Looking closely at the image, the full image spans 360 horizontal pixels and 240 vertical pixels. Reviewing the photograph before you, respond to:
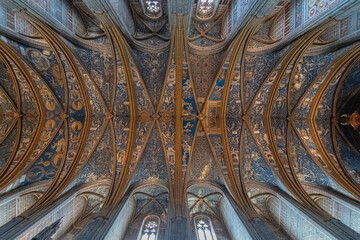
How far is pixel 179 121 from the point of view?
333 inches

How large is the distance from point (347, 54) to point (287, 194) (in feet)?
19.0

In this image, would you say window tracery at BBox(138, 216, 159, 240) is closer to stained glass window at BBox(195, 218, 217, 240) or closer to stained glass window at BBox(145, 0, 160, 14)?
stained glass window at BBox(195, 218, 217, 240)

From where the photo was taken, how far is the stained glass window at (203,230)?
7.63m

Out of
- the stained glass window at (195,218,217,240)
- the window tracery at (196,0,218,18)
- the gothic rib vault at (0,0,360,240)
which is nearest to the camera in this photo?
the gothic rib vault at (0,0,360,240)

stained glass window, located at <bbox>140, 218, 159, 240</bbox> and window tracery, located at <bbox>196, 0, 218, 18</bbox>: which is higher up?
window tracery, located at <bbox>196, 0, 218, 18</bbox>

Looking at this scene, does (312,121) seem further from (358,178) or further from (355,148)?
(358,178)

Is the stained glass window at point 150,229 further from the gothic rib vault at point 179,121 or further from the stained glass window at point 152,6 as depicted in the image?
the stained glass window at point 152,6

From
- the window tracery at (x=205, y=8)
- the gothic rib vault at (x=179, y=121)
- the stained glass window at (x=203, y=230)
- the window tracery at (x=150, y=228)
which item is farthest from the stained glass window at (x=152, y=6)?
the stained glass window at (x=203, y=230)

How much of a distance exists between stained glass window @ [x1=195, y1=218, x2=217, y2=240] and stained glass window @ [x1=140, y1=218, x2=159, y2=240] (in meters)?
1.97

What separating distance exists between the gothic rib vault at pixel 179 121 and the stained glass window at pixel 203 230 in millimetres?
113

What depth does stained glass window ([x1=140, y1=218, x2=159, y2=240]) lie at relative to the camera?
7680 millimetres

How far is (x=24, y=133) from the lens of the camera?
26.9 ft

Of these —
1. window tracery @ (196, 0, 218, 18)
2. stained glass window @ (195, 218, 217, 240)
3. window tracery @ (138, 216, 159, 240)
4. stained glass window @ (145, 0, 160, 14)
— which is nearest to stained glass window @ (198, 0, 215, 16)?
window tracery @ (196, 0, 218, 18)

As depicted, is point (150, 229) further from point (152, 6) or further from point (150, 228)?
point (152, 6)
